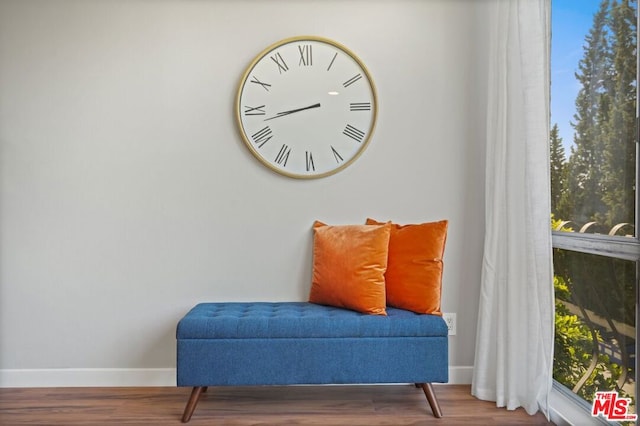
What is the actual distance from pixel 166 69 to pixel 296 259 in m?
1.25

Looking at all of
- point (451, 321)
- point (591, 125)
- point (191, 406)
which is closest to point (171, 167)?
point (191, 406)

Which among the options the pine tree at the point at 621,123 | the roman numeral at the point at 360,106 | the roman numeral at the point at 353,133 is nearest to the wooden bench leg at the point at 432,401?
the pine tree at the point at 621,123

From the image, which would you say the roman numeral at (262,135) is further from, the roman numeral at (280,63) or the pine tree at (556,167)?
the pine tree at (556,167)

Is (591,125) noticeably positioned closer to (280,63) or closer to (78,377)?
(280,63)

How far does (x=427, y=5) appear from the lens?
324 cm

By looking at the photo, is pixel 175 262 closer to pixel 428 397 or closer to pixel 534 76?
pixel 428 397

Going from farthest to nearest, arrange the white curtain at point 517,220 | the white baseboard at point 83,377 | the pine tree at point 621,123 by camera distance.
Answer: the white baseboard at point 83,377 → the white curtain at point 517,220 → the pine tree at point 621,123

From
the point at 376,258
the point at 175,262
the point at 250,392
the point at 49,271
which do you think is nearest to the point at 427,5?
the point at 376,258

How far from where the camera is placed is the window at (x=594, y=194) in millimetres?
2217

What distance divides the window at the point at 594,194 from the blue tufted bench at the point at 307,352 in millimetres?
601

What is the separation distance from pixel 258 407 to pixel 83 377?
103 centimetres

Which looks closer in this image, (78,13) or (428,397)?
(428,397)

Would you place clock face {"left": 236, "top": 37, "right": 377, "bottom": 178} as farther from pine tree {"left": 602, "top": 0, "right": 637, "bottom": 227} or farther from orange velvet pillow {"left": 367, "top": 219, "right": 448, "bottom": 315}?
pine tree {"left": 602, "top": 0, "right": 637, "bottom": 227}

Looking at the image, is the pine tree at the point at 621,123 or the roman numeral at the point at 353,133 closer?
the pine tree at the point at 621,123
